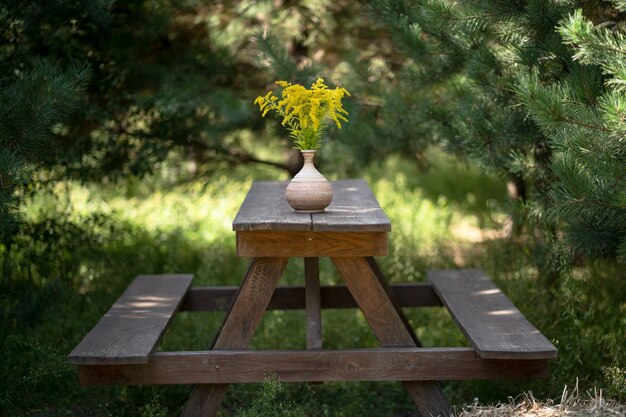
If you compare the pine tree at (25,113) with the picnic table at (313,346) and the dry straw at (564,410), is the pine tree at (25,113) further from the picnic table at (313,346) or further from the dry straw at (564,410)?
the dry straw at (564,410)

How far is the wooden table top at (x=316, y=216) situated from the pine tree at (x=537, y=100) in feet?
2.18

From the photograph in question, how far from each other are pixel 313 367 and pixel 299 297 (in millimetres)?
1161

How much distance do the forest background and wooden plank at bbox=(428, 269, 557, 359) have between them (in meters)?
0.35

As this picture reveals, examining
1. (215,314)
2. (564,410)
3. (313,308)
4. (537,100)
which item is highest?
(537,100)

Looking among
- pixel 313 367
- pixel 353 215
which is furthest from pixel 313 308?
pixel 353 215

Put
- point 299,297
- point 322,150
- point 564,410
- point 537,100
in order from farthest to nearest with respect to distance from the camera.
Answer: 1. point 322,150
2. point 299,297
3. point 564,410
4. point 537,100

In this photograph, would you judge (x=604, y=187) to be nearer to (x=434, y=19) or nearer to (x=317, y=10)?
(x=434, y=19)

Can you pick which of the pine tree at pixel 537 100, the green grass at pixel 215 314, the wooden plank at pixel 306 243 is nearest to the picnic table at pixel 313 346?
the wooden plank at pixel 306 243

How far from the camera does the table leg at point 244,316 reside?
135 inches

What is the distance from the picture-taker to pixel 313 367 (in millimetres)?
3357

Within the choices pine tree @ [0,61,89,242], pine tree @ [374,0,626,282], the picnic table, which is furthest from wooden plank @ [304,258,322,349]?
pine tree @ [0,61,89,242]

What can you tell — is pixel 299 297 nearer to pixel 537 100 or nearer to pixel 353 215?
pixel 353 215

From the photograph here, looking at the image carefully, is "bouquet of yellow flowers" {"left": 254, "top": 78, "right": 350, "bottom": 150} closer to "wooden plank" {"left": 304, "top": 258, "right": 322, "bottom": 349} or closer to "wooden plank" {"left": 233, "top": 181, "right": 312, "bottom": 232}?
"wooden plank" {"left": 233, "top": 181, "right": 312, "bottom": 232}

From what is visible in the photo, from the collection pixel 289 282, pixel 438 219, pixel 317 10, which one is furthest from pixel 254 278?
pixel 438 219
